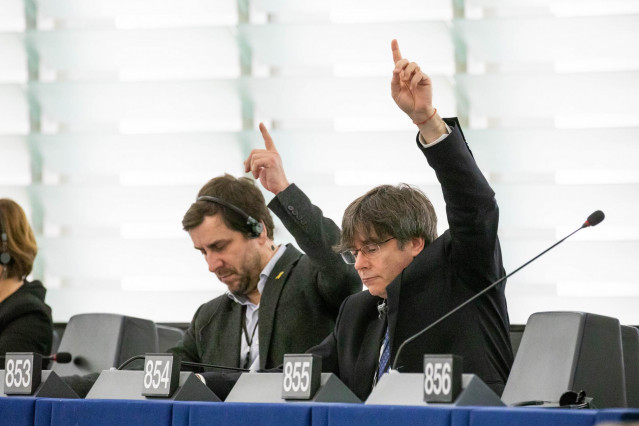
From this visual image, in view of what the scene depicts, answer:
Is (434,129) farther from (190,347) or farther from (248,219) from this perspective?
(190,347)

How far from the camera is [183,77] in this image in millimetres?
5227

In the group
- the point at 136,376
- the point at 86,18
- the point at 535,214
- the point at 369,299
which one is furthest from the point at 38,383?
the point at 86,18

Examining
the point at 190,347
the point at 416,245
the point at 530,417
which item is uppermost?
the point at 416,245

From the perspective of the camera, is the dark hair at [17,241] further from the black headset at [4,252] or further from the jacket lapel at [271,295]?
the jacket lapel at [271,295]

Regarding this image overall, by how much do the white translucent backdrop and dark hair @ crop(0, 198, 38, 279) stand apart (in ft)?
2.17

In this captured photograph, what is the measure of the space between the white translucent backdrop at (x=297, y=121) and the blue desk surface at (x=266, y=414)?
240 cm

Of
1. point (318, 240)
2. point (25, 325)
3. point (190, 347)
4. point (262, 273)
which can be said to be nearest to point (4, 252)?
point (25, 325)

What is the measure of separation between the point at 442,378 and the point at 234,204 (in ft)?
5.99

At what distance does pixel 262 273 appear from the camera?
3793 mm

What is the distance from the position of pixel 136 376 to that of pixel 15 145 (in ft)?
9.61

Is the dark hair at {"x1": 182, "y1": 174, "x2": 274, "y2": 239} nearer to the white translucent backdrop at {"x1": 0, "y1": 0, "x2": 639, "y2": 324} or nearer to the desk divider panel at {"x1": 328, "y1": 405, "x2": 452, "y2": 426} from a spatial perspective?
the white translucent backdrop at {"x1": 0, "y1": 0, "x2": 639, "y2": 324}

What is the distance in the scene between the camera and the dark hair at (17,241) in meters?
4.51

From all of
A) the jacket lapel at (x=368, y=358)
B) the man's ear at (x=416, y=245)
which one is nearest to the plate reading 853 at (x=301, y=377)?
the jacket lapel at (x=368, y=358)

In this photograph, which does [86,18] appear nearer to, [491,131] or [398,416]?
[491,131]
